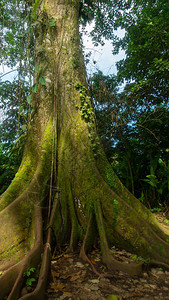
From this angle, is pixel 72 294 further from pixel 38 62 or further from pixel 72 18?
pixel 72 18

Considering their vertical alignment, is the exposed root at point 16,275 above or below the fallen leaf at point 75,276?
above

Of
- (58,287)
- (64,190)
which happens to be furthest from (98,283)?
(64,190)

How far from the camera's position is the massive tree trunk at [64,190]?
7.54ft

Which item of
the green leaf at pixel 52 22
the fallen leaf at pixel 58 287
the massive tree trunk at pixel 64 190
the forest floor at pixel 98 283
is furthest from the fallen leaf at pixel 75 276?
the green leaf at pixel 52 22

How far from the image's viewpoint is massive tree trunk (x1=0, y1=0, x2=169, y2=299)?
2299 millimetres

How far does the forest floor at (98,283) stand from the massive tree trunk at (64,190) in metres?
0.13

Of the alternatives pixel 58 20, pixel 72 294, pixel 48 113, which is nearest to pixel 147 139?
pixel 48 113

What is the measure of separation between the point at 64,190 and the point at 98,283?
1.34 meters

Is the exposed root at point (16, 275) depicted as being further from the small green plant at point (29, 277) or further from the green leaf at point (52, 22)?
the green leaf at point (52, 22)

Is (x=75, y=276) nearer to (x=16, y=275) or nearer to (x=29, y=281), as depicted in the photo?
(x=29, y=281)

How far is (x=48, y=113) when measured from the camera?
325cm

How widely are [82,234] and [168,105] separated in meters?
4.03

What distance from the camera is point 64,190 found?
2936mm

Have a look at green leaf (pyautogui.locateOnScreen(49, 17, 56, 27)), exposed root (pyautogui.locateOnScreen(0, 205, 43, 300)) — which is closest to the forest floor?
exposed root (pyautogui.locateOnScreen(0, 205, 43, 300))
